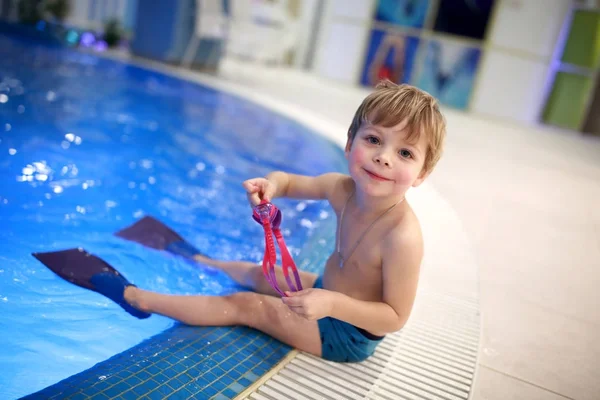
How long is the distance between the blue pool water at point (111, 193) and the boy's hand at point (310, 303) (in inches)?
22.3

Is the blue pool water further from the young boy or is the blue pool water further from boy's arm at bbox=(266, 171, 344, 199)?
boy's arm at bbox=(266, 171, 344, 199)

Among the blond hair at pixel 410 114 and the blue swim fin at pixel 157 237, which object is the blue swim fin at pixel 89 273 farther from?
the blond hair at pixel 410 114

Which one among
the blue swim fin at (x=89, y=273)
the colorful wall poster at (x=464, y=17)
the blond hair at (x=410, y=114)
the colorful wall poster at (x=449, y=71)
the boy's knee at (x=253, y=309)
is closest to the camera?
the blond hair at (x=410, y=114)

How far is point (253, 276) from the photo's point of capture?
6.36ft

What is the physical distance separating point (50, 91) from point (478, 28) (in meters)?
8.40

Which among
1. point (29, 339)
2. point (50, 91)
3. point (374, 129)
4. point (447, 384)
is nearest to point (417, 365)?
point (447, 384)

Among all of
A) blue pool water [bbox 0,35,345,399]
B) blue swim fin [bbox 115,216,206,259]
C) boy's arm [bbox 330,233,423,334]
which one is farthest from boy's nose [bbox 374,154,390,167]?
blue swim fin [bbox 115,216,206,259]

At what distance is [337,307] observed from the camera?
4.49 feet

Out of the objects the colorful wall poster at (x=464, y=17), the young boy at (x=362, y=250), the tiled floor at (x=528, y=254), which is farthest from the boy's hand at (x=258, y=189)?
the colorful wall poster at (x=464, y=17)

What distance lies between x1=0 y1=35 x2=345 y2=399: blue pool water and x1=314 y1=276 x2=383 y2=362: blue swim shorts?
518 millimetres

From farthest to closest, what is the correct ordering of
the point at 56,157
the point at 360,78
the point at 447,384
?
the point at 360,78 → the point at 56,157 → the point at 447,384

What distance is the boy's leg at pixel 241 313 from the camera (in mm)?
1571

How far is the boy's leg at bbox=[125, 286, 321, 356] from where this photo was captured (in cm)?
157

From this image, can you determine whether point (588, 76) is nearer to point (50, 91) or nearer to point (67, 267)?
point (50, 91)
